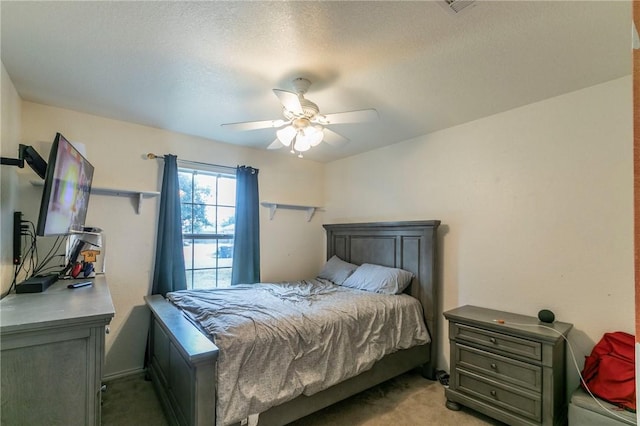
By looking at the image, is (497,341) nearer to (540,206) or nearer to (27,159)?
(540,206)

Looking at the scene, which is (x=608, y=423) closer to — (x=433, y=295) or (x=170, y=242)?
(x=433, y=295)

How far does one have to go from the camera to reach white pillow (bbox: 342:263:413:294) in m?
2.99

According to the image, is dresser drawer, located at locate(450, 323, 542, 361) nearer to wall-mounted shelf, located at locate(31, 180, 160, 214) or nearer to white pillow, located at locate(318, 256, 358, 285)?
white pillow, located at locate(318, 256, 358, 285)

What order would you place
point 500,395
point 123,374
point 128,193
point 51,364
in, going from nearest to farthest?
point 51,364
point 500,395
point 123,374
point 128,193

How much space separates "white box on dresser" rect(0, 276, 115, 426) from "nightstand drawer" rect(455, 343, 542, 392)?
7.99 ft

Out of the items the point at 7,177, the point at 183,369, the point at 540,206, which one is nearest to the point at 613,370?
the point at 540,206

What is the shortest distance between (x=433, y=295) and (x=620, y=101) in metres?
2.06

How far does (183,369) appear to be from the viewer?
1.83 metres

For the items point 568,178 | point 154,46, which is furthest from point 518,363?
point 154,46

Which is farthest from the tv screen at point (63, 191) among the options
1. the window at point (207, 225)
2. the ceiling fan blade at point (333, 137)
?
the ceiling fan blade at point (333, 137)

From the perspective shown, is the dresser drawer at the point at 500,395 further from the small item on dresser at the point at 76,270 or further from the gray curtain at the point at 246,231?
the small item on dresser at the point at 76,270

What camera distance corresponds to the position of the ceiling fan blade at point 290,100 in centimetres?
181

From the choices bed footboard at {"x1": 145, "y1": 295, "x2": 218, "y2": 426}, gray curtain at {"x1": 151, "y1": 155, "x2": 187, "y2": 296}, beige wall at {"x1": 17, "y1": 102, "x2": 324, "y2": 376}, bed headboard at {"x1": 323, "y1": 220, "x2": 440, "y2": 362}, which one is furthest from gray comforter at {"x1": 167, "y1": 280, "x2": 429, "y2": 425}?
beige wall at {"x1": 17, "y1": 102, "x2": 324, "y2": 376}

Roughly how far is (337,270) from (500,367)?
1.94 metres
